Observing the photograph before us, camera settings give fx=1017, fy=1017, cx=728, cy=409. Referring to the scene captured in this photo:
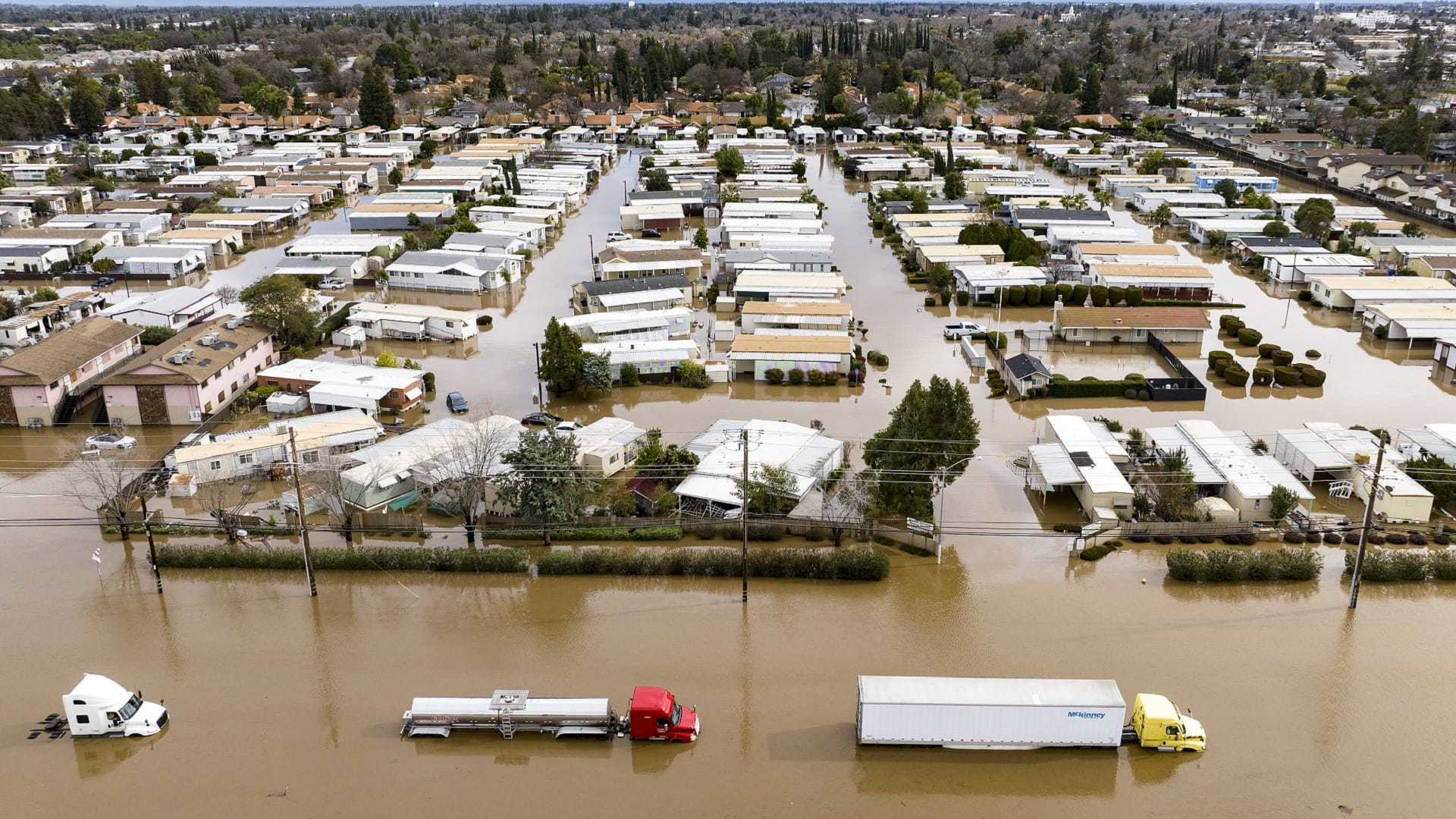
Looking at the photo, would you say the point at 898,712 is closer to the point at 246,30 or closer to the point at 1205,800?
the point at 1205,800

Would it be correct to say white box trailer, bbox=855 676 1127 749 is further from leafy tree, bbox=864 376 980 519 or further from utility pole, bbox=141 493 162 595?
utility pole, bbox=141 493 162 595

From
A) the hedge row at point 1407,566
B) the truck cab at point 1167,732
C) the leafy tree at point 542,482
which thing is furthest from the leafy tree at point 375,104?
the truck cab at point 1167,732

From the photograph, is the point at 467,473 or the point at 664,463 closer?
the point at 467,473

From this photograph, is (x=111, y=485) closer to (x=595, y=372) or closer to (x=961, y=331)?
(x=595, y=372)

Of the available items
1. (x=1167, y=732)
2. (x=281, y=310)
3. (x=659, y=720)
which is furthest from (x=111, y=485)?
(x=1167, y=732)

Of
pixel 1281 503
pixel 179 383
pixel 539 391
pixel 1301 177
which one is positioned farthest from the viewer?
pixel 1301 177

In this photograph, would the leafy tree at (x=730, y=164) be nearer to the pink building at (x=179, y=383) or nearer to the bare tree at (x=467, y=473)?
the pink building at (x=179, y=383)
